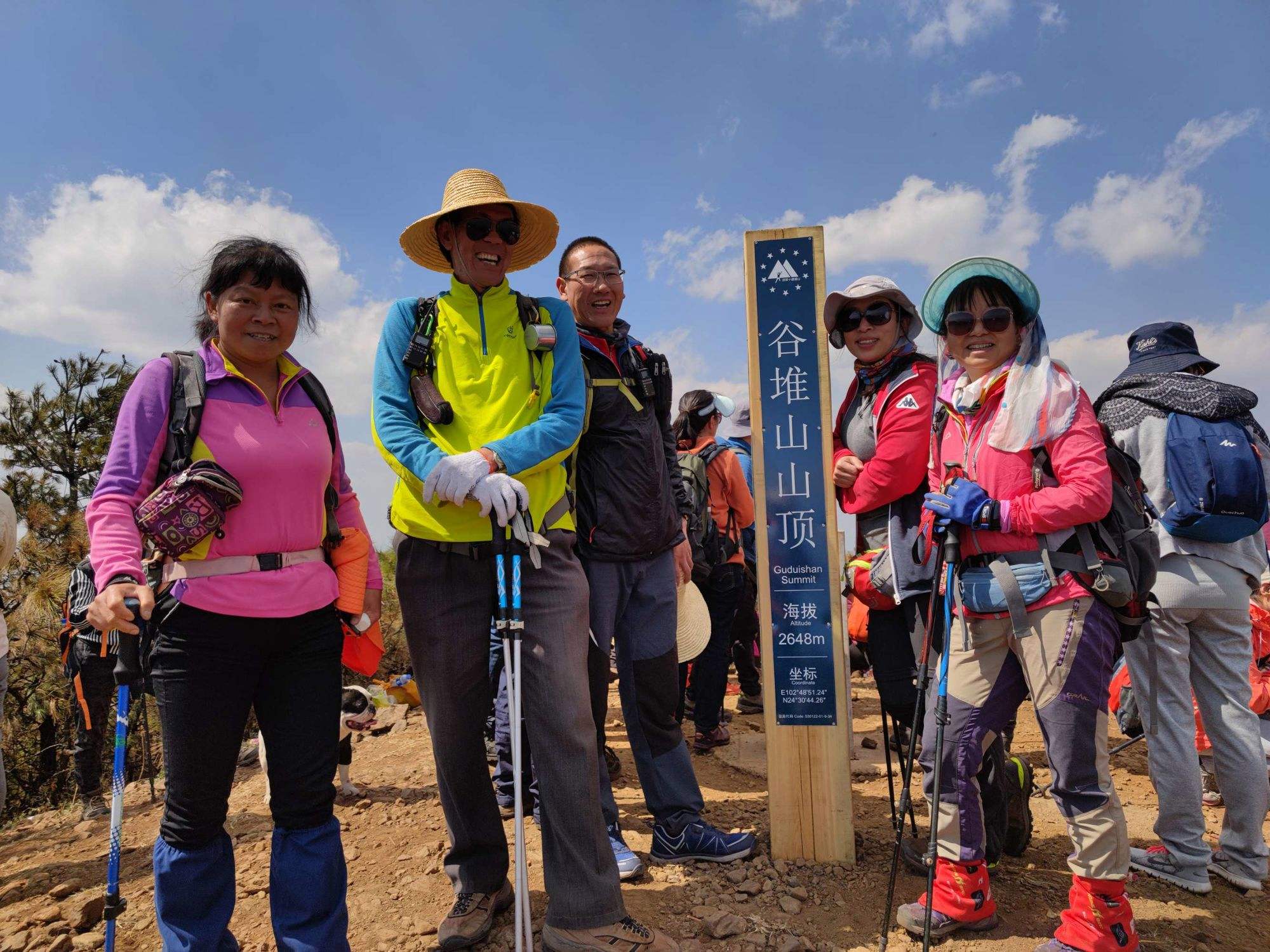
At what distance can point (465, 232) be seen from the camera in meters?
2.75

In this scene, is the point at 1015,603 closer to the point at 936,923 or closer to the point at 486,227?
Answer: the point at 936,923

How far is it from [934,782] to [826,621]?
0.90 meters

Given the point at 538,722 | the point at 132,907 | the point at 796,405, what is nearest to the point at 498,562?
the point at 538,722

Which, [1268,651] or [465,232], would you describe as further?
[1268,651]

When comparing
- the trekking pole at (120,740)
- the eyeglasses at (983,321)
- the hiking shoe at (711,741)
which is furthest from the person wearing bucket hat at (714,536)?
the trekking pole at (120,740)

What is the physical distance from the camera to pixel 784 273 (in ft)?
11.4

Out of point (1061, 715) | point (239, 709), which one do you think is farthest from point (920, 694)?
point (239, 709)

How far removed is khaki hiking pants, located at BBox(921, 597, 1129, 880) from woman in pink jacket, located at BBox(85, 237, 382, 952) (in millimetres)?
2096

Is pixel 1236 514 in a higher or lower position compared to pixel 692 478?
lower

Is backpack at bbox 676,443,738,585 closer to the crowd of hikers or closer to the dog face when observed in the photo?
the crowd of hikers

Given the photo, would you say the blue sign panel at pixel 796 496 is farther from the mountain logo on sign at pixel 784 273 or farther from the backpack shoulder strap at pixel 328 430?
the backpack shoulder strap at pixel 328 430

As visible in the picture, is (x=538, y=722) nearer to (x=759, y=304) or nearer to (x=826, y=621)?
(x=826, y=621)

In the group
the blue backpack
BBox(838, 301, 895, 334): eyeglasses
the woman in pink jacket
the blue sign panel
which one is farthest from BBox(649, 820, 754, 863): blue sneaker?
the blue backpack

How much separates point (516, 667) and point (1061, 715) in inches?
69.4
